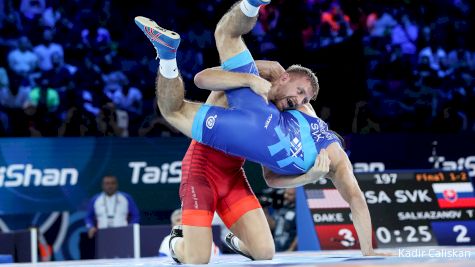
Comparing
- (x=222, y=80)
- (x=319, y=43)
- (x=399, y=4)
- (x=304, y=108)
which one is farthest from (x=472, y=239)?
(x=399, y=4)

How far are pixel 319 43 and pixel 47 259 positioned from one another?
19.4 ft

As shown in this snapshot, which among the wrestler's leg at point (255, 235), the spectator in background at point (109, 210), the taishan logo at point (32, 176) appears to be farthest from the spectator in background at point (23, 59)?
the wrestler's leg at point (255, 235)

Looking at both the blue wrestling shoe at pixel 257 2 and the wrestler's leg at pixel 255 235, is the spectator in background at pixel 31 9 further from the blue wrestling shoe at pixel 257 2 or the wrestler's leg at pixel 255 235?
the blue wrestling shoe at pixel 257 2

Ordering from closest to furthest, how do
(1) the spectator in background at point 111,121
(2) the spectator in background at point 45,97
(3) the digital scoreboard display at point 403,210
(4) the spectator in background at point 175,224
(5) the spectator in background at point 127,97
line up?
(4) the spectator in background at point 175,224 < (3) the digital scoreboard display at point 403,210 < (1) the spectator in background at point 111,121 < (2) the spectator in background at point 45,97 < (5) the spectator in background at point 127,97

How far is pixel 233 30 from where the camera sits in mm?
4984

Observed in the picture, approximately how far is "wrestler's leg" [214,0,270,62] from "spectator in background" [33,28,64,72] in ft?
22.4

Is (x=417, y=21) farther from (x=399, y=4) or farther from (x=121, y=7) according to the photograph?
(x=121, y=7)

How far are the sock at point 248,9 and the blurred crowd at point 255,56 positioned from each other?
5642mm

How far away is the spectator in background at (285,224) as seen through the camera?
9.04 metres

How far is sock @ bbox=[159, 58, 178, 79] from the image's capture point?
4.90m

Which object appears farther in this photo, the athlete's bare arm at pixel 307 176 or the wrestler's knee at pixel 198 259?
the wrestler's knee at pixel 198 259

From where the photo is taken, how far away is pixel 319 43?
43.4 feet

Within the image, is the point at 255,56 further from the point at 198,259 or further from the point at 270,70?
the point at 198,259

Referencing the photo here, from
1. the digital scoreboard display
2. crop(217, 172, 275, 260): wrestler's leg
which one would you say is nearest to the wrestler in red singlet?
crop(217, 172, 275, 260): wrestler's leg
